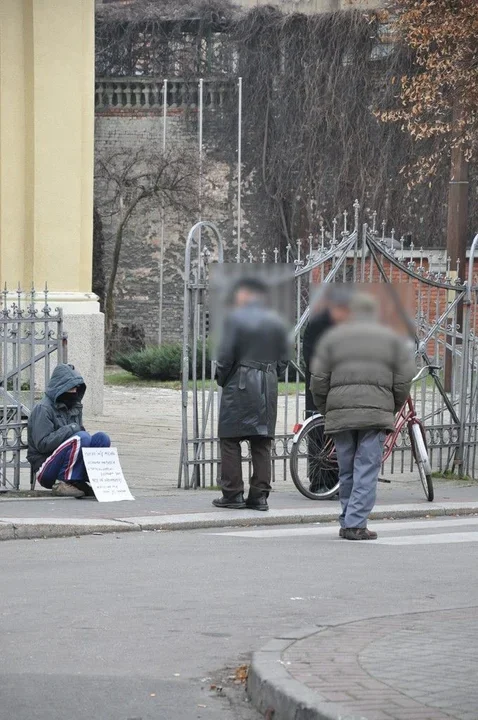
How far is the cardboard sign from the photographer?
1278 centimetres

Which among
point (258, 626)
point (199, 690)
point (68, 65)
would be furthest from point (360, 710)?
point (68, 65)

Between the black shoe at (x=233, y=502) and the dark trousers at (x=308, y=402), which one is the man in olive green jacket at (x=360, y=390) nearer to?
the black shoe at (x=233, y=502)

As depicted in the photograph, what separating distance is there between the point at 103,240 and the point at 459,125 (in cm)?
1825

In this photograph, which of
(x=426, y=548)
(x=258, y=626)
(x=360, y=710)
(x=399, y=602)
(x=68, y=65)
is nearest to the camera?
(x=360, y=710)

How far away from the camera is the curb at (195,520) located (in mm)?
Result: 11102

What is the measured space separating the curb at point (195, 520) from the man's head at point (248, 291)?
1.76 metres

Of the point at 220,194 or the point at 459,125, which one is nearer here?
the point at 459,125

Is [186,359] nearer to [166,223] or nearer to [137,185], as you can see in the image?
[137,185]

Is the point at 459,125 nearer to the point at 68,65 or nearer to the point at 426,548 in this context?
the point at 68,65

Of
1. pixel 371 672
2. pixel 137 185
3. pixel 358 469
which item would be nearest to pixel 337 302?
pixel 358 469

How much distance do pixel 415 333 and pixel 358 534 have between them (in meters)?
3.93

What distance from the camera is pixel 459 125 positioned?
2378 centimetres

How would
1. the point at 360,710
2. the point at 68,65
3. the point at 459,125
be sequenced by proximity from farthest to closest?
the point at 459,125 < the point at 68,65 < the point at 360,710

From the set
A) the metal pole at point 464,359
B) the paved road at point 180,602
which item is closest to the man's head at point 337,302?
the paved road at point 180,602
